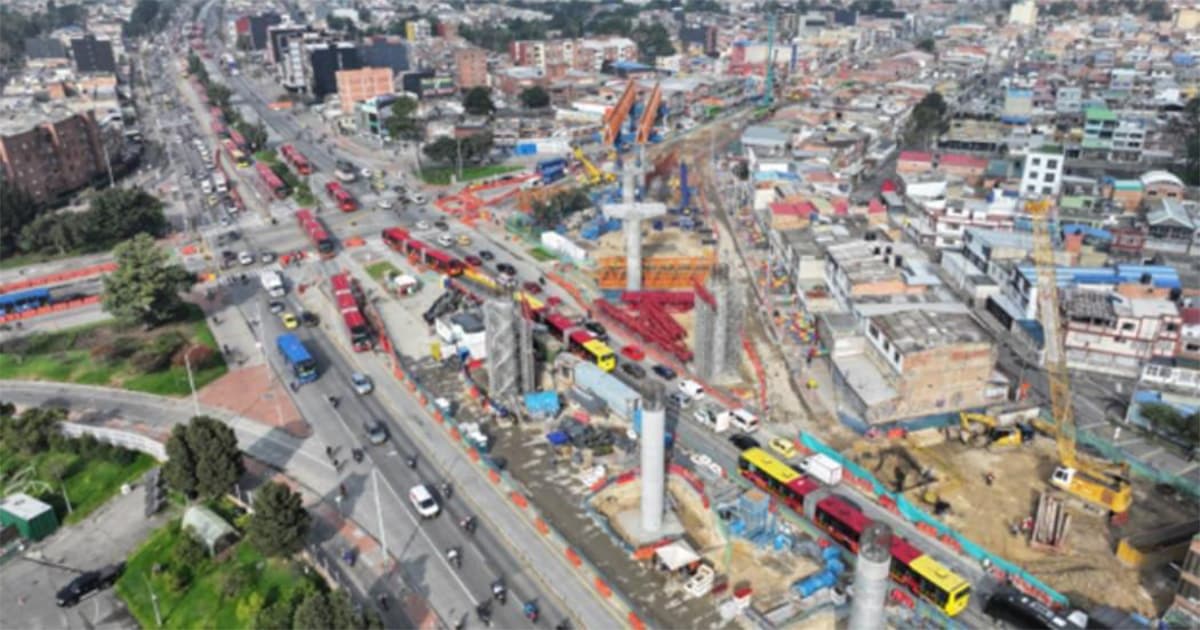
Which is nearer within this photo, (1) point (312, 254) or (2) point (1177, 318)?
(2) point (1177, 318)

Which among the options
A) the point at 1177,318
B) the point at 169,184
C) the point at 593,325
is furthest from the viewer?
the point at 169,184

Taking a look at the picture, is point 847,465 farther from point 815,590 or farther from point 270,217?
point 270,217

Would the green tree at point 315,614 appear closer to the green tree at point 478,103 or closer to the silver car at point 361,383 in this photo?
the silver car at point 361,383

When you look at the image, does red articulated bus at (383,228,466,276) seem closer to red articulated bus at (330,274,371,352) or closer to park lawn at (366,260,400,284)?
park lawn at (366,260,400,284)

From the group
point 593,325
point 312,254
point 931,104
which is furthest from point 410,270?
point 931,104

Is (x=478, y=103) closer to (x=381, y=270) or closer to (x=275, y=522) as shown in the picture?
(x=381, y=270)

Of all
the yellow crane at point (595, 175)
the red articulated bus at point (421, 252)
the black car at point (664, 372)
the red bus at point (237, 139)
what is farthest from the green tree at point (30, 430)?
the red bus at point (237, 139)

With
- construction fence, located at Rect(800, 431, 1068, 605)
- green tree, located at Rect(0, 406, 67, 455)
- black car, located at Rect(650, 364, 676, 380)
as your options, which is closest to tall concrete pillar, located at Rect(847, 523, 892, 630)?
construction fence, located at Rect(800, 431, 1068, 605)
